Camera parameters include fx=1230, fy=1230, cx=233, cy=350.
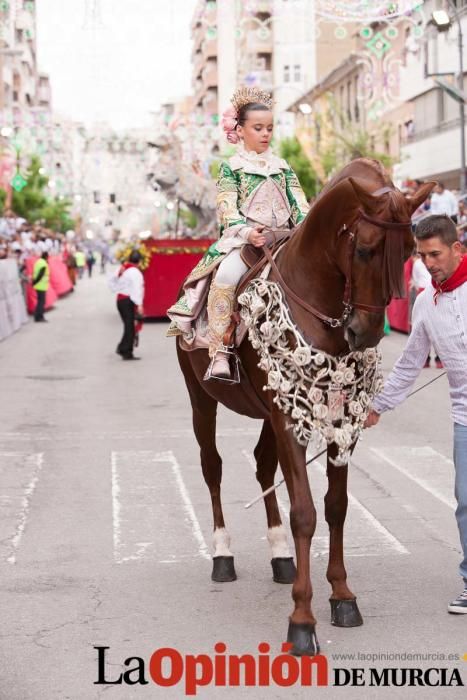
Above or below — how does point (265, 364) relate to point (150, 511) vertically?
above

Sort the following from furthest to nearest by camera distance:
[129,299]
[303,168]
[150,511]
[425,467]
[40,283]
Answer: [303,168] → [40,283] → [129,299] → [425,467] → [150,511]

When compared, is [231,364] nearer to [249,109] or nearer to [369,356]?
[369,356]

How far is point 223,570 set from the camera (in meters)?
7.01

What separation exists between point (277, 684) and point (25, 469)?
19.5 ft

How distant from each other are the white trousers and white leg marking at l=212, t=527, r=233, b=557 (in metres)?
1.53

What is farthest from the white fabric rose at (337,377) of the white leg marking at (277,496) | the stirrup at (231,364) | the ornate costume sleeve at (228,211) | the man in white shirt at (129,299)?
the man in white shirt at (129,299)

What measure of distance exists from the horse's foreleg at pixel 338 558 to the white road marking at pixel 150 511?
148 cm

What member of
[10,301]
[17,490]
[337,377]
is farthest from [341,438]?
[10,301]

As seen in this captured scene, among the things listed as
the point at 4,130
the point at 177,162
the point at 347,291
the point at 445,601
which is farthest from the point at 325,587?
the point at 4,130

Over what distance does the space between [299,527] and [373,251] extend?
142 cm

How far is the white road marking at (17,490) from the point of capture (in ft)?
26.4

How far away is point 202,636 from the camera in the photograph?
232 inches

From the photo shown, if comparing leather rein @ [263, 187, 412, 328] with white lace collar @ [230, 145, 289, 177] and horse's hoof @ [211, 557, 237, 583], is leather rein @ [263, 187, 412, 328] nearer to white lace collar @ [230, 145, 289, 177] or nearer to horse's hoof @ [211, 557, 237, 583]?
white lace collar @ [230, 145, 289, 177]

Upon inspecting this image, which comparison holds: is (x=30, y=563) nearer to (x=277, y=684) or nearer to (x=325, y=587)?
(x=325, y=587)
